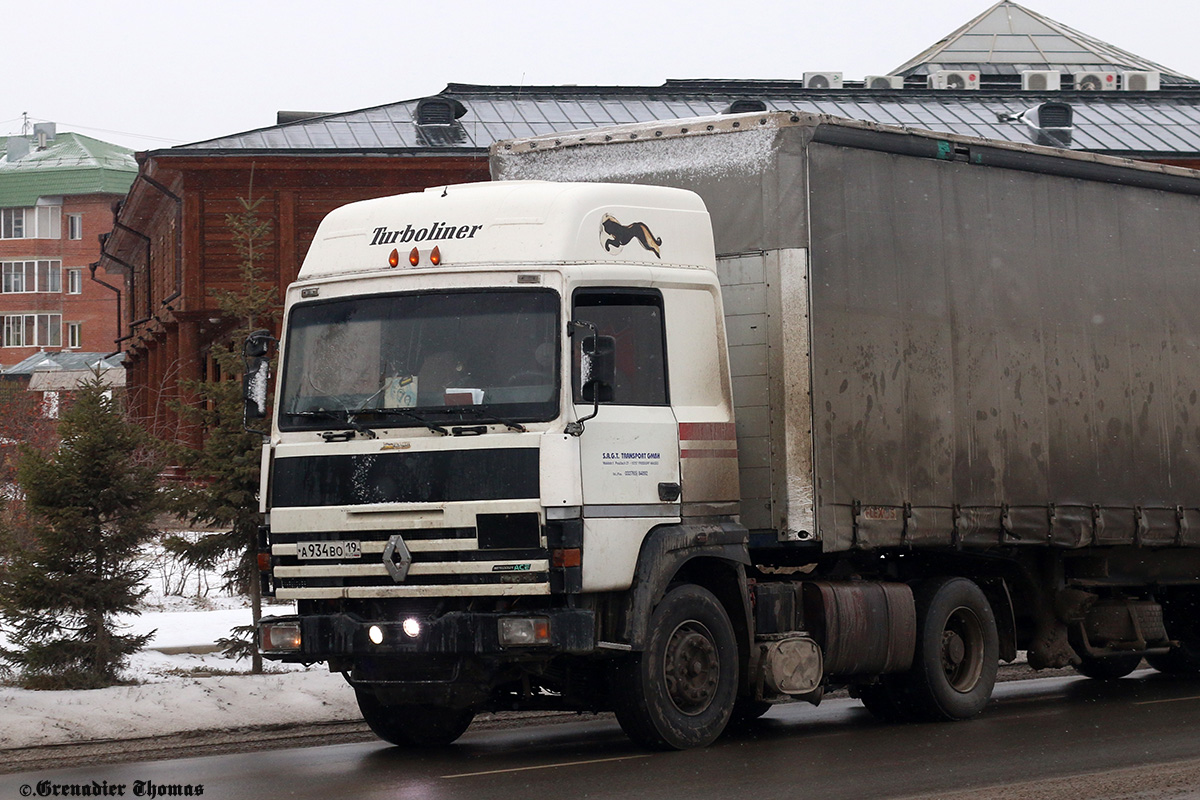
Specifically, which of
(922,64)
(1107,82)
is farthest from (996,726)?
(922,64)

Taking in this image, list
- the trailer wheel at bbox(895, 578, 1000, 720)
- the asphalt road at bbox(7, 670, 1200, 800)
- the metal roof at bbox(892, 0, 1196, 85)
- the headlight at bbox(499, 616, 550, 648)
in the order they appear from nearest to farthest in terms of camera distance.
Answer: the asphalt road at bbox(7, 670, 1200, 800), the headlight at bbox(499, 616, 550, 648), the trailer wheel at bbox(895, 578, 1000, 720), the metal roof at bbox(892, 0, 1196, 85)

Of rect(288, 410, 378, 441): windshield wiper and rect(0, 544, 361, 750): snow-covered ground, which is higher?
rect(288, 410, 378, 441): windshield wiper

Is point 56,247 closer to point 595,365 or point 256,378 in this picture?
point 256,378

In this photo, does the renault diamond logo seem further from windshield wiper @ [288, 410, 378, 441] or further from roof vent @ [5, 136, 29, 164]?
roof vent @ [5, 136, 29, 164]

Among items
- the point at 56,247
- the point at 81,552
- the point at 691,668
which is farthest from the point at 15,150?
the point at 691,668

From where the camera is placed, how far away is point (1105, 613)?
13.8m

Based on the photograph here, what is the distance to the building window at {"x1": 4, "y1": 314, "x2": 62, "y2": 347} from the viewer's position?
9188 centimetres

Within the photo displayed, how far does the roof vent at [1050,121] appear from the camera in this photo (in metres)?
41.1

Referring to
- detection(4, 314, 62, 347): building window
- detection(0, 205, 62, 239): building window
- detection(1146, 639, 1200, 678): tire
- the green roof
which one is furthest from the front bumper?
detection(4, 314, 62, 347): building window

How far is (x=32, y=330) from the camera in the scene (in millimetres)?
92250

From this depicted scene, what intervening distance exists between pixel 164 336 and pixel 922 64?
88.8 feet

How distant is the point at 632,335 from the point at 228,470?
5519 mm

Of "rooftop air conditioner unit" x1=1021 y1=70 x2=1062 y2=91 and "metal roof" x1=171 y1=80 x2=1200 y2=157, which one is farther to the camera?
"rooftop air conditioner unit" x1=1021 y1=70 x2=1062 y2=91

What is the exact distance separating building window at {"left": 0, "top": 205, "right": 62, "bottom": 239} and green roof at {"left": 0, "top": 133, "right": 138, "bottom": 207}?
65 centimetres
